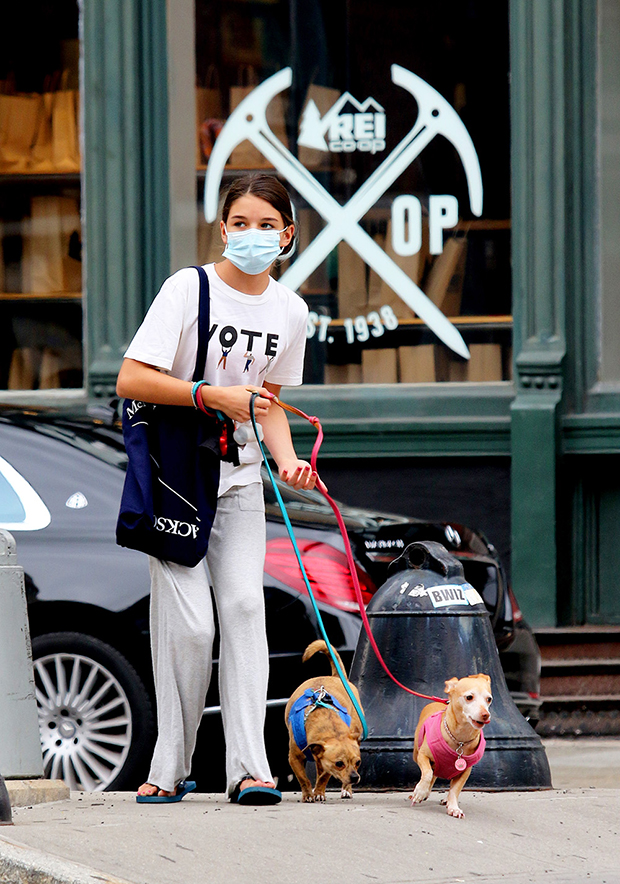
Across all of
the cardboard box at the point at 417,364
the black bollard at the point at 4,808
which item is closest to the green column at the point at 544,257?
the cardboard box at the point at 417,364

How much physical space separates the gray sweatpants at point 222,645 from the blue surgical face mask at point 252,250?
693 millimetres

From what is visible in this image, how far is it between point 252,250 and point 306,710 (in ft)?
4.65

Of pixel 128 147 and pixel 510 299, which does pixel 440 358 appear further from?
pixel 128 147

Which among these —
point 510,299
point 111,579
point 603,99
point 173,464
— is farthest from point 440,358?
point 173,464

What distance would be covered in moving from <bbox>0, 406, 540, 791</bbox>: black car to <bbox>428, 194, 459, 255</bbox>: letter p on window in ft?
13.2

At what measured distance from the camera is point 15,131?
10.6 meters

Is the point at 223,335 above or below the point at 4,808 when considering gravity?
above

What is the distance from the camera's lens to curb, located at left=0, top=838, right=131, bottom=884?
3.50 meters

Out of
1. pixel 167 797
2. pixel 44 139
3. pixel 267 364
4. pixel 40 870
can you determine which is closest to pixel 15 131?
pixel 44 139

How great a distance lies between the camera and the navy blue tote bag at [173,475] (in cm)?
446

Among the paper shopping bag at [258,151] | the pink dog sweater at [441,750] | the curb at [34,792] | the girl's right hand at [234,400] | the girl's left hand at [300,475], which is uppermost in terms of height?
the paper shopping bag at [258,151]

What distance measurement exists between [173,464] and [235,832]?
3.73 feet

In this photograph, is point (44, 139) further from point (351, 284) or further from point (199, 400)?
point (199, 400)

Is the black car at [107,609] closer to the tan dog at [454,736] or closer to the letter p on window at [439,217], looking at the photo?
the tan dog at [454,736]
